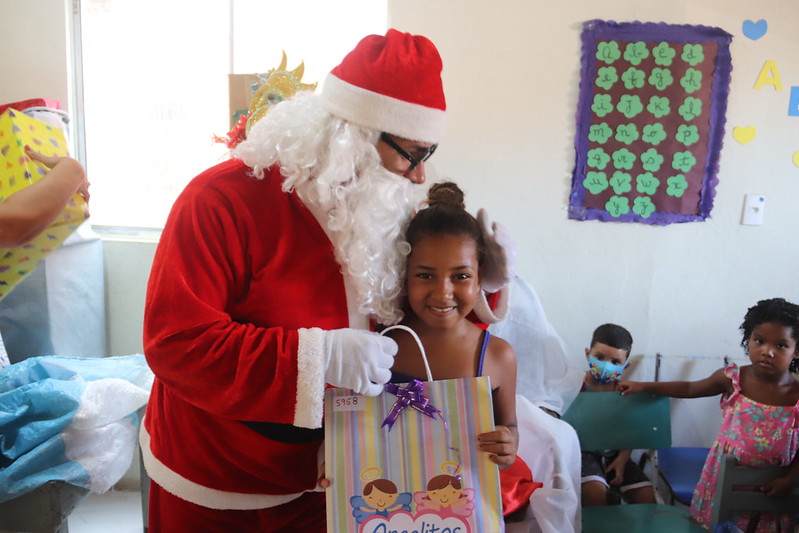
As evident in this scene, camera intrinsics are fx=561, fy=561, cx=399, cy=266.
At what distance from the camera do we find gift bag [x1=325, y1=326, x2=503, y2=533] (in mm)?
1046

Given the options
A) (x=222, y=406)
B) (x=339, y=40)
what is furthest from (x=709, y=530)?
(x=339, y=40)

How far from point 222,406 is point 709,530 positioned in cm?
184

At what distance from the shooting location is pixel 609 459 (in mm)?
2600

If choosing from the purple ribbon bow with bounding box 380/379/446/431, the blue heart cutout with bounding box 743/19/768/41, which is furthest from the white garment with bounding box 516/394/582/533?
the blue heart cutout with bounding box 743/19/768/41

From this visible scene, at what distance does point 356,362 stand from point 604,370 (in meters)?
1.89

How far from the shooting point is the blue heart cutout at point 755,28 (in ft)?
8.34

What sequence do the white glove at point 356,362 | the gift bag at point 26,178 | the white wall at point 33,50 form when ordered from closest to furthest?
the white glove at point 356,362 < the gift bag at point 26,178 < the white wall at point 33,50

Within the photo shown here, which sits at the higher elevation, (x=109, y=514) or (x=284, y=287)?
(x=284, y=287)

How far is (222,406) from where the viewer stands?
3.47 ft

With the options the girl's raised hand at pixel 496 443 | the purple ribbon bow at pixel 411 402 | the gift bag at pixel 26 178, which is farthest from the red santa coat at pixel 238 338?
the gift bag at pixel 26 178

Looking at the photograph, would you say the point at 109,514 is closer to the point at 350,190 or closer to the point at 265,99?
the point at 265,99

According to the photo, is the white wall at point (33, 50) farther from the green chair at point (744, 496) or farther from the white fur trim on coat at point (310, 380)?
the green chair at point (744, 496)

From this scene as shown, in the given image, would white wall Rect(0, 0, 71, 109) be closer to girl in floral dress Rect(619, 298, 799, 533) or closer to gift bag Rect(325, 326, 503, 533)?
gift bag Rect(325, 326, 503, 533)

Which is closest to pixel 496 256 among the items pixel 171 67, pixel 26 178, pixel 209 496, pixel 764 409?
pixel 209 496
